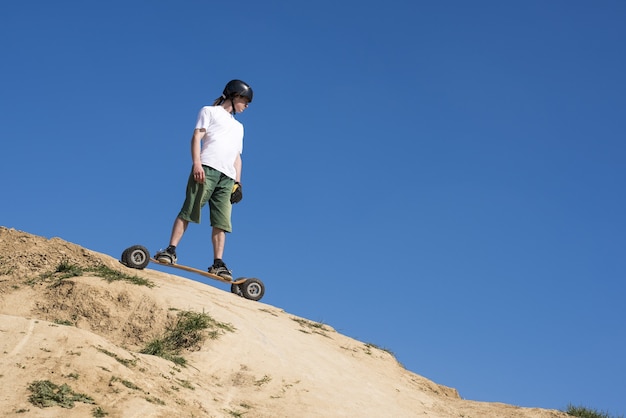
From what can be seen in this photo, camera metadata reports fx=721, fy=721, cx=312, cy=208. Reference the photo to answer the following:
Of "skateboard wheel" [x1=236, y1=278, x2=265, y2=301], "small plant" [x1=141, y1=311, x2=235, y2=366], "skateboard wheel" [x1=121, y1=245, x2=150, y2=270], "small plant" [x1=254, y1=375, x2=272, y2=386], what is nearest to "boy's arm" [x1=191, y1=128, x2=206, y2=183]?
"skateboard wheel" [x1=121, y1=245, x2=150, y2=270]

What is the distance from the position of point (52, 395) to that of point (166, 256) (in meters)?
5.11

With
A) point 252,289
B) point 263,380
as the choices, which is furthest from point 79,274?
point 263,380

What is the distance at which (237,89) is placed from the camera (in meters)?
12.1

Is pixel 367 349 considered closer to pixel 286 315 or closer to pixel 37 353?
pixel 286 315

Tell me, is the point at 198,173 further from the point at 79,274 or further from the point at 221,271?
the point at 79,274

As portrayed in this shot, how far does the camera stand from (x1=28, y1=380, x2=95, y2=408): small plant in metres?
6.09

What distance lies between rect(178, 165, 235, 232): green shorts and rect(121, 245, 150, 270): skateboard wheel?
0.80m

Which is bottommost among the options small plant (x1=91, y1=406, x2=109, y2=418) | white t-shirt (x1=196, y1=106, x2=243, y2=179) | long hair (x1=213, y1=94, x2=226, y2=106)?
small plant (x1=91, y1=406, x2=109, y2=418)

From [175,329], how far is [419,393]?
3.72m

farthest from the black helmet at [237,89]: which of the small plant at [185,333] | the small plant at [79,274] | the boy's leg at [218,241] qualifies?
the small plant at [185,333]

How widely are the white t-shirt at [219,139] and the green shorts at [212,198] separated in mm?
134

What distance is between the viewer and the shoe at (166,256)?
11227 mm

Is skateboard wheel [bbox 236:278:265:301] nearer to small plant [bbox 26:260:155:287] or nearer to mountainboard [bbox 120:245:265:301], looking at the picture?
mountainboard [bbox 120:245:265:301]

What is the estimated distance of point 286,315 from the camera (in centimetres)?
1186
